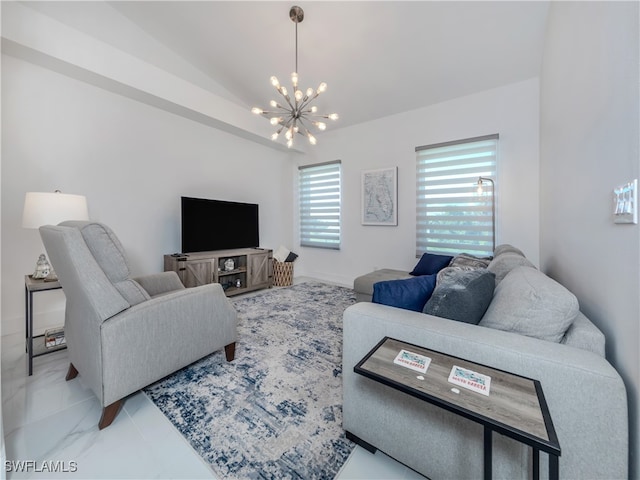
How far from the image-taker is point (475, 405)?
0.67 m

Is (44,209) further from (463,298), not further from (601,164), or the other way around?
(601,164)

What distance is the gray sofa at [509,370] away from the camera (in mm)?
752

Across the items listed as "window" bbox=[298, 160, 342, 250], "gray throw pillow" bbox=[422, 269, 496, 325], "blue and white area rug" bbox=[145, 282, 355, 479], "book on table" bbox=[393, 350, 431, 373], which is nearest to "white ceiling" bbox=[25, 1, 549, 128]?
"window" bbox=[298, 160, 342, 250]

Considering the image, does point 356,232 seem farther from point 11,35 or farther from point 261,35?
point 11,35

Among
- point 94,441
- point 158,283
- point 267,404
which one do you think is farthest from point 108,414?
point 158,283

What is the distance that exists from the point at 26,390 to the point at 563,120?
4034 mm

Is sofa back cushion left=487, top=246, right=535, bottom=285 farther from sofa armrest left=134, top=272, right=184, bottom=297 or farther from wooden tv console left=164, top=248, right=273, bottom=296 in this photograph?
wooden tv console left=164, top=248, right=273, bottom=296

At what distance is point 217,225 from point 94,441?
2.83m

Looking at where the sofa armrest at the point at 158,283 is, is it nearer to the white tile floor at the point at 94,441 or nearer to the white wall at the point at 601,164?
the white tile floor at the point at 94,441

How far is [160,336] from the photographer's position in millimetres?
1501

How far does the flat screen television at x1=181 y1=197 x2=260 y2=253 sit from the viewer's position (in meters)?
3.45

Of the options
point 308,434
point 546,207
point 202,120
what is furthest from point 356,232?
point 308,434

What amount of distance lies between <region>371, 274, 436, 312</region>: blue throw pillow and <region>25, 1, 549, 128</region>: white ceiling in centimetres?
270

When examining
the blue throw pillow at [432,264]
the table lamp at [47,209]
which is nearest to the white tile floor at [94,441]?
the table lamp at [47,209]
